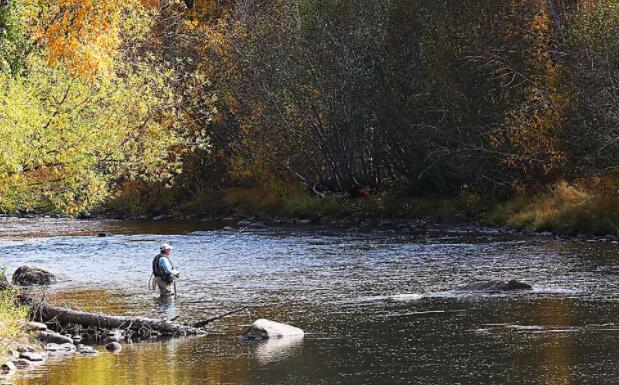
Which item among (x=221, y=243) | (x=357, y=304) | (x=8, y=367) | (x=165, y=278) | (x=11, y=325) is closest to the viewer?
(x=8, y=367)

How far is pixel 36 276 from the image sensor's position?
111ft

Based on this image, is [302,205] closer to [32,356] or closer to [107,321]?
[107,321]

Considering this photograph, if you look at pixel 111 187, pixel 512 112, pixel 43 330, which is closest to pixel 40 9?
pixel 111 187

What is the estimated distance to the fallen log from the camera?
955 inches

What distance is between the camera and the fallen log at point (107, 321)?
2427 centimetres

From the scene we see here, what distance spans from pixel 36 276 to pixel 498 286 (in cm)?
1318

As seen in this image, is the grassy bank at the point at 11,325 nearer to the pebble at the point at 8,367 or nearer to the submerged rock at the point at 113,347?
the pebble at the point at 8,367

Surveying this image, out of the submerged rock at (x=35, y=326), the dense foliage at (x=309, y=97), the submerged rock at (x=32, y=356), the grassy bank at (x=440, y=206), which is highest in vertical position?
the dense foliage at (x=309, y=97)

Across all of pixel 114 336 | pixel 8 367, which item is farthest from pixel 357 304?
pixel 8 367

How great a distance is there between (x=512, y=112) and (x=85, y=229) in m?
20.4

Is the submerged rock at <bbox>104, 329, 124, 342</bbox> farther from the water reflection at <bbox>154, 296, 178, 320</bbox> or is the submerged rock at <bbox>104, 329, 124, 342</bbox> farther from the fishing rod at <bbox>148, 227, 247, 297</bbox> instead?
the fishing rod at <bbox>148, 227, 247, 297</bbox>

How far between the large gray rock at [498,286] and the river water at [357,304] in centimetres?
49

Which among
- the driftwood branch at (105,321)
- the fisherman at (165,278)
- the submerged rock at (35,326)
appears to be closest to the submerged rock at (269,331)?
the driftwood branch at (105,321)

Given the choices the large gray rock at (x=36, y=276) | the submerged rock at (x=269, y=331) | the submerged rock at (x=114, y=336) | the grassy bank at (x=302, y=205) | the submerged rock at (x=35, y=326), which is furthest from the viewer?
the grassy bank at (x=302, y=205)
